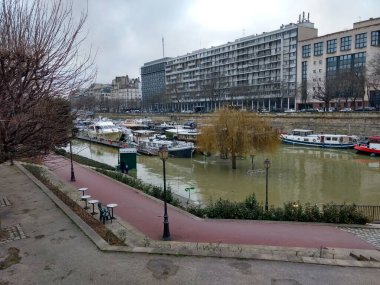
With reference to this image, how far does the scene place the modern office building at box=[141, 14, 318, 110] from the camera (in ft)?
315

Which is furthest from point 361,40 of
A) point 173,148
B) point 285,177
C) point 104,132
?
point 285,177

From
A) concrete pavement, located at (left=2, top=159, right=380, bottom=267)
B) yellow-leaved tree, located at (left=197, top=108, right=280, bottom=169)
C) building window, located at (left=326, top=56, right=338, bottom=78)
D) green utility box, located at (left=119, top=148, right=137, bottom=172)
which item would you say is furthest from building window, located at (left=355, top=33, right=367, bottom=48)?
concrete pavement, located at (left=2, top=159, right=380, bottom=267)

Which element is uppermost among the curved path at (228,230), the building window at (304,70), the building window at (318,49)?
the building window at (318,49)

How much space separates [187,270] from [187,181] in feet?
63.9

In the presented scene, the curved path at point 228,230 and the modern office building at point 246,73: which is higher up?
the modern office building at point 246,73

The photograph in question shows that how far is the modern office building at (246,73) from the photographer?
96.1 meters

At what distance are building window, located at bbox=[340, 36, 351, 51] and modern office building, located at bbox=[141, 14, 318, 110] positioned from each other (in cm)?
1497

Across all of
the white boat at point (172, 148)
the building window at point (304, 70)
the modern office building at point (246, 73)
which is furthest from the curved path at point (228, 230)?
the building window at point (304, 70)

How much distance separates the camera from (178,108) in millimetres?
140250

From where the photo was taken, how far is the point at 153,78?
17075cm

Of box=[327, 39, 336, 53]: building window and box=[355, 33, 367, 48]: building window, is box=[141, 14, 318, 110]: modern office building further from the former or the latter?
box=[355, 33, 367, 48]: building window

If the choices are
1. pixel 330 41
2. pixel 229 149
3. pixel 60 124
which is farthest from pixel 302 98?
pixel 60 124

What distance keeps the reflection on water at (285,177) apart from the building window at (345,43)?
142 ft

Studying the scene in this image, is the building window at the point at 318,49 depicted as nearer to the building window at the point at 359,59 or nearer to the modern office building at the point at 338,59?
the modern office building at the point at 338,59
